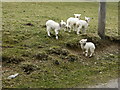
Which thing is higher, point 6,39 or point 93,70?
point 6,39

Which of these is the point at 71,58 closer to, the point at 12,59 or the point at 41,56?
the point at 41,56

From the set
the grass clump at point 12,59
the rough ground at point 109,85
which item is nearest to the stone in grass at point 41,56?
the grass clump at point 12,59

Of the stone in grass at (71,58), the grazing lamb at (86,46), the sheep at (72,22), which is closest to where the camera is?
the stone in grass at (71,58)

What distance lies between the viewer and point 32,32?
15.3 metres

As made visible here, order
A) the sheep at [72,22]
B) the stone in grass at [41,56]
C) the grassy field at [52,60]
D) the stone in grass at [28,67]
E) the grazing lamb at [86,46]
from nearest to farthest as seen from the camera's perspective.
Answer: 1. the grassy field at [52,60]
2. the stone in grass at [28,67]
3. the stone in grass at [41,56]
4. the grazing lamb at [86,46]
5. the sheep at [72,22]

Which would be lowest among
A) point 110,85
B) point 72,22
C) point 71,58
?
point 110,85

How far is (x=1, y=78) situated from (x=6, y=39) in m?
3.82

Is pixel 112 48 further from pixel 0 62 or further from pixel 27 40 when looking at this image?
pixel 0 62

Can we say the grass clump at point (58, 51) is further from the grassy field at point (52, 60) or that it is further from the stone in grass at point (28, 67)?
the stone in grass at point (28, 67)

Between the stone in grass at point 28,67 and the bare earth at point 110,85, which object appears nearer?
the bare earth at point 110,85

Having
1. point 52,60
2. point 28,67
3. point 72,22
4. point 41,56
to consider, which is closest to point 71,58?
point 52,60

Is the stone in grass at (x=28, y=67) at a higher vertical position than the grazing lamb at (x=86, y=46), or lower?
lower

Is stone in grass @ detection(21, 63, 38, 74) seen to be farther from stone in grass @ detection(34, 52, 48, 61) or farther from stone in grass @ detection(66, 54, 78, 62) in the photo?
stone in grass @ detection(66, 54, 78, 62)

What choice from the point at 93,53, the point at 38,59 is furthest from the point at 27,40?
the point at 93,53
